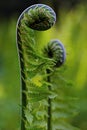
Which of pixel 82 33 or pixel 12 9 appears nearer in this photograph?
pixel 82 33

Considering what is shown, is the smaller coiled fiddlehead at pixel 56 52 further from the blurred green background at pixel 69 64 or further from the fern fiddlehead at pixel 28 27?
the blurred green background at pixel 69 64

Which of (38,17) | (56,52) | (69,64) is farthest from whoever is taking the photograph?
(69,64)

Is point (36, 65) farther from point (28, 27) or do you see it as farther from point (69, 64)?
point (69, 64)

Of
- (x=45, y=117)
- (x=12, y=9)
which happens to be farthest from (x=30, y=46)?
(x=12, y=9)

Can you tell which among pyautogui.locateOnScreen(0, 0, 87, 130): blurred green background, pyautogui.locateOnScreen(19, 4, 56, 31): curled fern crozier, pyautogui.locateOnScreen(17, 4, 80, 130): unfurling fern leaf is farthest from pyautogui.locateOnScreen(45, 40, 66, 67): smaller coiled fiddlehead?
pyautogui.locateOnScreen(0, 0, 87, 130): blurred green background

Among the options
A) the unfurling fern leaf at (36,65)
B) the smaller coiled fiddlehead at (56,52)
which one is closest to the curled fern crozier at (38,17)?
the unfurling fern leaf at (36,65)

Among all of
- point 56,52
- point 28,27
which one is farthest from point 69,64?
point 28,27

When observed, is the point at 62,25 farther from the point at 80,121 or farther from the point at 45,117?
the point at 45,117

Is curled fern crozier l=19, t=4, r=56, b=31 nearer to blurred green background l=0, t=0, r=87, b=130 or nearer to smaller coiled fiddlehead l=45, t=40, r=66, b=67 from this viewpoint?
smaller coiled fiddlehead l=45, t=40, r=66, b=67
